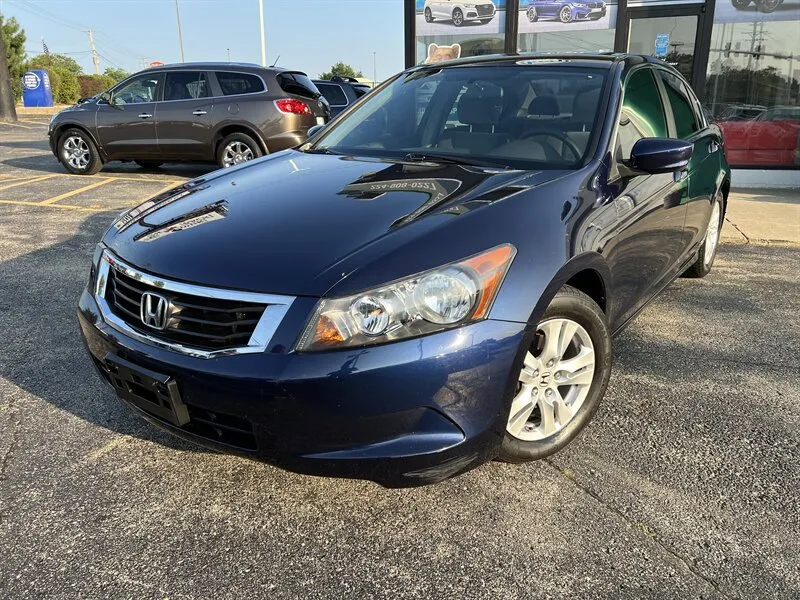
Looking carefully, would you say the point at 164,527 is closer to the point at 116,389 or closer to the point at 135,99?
the point at 116,389

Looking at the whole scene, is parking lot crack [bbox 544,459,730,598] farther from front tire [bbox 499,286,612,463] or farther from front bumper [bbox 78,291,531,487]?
front bumper [bbox 78,291,531,487]

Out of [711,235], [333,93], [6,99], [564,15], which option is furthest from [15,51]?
[711,235]

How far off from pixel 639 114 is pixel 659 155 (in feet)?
2.24

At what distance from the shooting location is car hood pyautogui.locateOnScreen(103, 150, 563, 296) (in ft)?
7.03

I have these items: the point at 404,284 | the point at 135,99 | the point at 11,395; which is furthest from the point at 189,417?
the point at 135,99

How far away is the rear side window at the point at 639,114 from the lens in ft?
10.5

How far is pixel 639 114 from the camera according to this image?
3.52 metres

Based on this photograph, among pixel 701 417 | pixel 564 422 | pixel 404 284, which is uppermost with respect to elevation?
pixel 404 284

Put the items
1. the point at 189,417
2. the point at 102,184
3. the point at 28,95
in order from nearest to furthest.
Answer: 1. the point at 189,417
2. the point at 102,184
3. the point at 28,95

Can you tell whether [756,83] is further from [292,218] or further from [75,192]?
[75,192]

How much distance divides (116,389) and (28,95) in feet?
99.3

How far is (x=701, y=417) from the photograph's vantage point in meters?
3.02

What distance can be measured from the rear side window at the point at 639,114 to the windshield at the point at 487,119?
0.18 m

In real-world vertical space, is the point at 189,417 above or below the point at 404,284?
below
